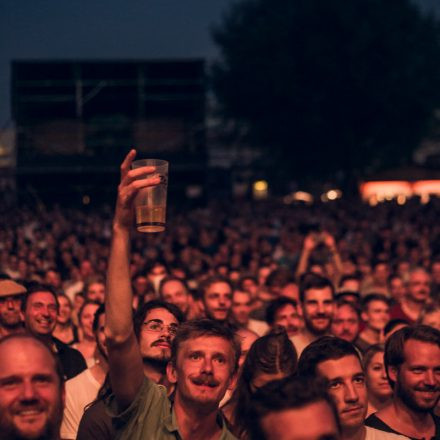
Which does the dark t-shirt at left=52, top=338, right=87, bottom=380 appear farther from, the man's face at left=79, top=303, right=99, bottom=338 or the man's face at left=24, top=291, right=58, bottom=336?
the man's face at left=79, top=303, right=99, bottom=338

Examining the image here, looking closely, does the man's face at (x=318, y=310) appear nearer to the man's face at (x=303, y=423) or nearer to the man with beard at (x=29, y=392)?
the man with beard at (x=29, y=392)

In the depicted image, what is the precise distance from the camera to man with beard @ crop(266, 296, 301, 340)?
7.61 metres

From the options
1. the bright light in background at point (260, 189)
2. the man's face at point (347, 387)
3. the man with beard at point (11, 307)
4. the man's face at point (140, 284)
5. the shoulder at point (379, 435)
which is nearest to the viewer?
the man's face at point (347, 387)

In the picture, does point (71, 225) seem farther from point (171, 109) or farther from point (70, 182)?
point (171, 109)

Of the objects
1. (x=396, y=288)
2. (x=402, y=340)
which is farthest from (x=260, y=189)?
(x=402, y=340)

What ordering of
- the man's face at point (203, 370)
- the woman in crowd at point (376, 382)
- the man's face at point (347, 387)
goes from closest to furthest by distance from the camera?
1. the man's face at point (203, 370)
2. the man's face at point (347, 387)
3. the woman in crowd at point (376, 382)

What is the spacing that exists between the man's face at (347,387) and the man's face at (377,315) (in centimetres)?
374

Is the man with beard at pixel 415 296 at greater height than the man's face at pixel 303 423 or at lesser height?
greater

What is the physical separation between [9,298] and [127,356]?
3.71 metres

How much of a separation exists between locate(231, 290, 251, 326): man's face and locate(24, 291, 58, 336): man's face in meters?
2.14

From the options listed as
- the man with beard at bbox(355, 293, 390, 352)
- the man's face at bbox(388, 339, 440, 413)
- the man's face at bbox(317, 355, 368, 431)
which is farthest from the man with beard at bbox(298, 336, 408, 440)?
the man with beard at bbox(355, 293, 390, 352)

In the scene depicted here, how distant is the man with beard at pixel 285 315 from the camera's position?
25.0 feet

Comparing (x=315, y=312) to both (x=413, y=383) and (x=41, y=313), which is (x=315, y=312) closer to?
(x=41, y=313)

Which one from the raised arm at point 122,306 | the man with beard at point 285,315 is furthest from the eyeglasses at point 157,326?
the man with beard at point 285,315
